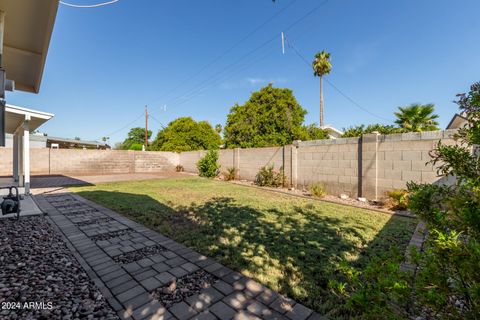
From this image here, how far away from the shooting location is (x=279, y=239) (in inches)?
150

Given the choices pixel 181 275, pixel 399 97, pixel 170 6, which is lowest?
pixel 181 275

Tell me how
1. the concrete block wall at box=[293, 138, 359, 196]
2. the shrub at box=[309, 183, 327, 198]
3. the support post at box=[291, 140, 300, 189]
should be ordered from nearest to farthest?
the concrete block wall at box=[293, 138, 359, 196]
the shrub at box=[309, 183, 327, 198]
the support post at box=[291, 140, 300, 189]

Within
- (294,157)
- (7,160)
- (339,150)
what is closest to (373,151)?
(339,150)

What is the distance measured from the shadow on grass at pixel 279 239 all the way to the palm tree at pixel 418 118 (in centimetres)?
1011

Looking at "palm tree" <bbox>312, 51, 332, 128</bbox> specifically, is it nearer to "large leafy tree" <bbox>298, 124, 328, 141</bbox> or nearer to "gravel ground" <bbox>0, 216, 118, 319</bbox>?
"large leafy tree" <bbox>298, 124, 328, 141</bbox>

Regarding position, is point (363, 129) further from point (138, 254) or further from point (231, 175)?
point (138, 254)

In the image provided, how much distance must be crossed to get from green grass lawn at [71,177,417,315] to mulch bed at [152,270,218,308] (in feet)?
1.36

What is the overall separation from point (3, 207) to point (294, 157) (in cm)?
888

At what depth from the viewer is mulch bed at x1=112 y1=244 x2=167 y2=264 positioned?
301 cm

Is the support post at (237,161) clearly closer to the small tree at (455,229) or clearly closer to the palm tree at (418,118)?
the palm tree at (418,118)

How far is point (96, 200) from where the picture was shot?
687cm

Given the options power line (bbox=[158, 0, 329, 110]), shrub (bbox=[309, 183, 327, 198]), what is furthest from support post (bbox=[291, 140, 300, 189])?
power line (bbox=[158, 0, 329, 110])

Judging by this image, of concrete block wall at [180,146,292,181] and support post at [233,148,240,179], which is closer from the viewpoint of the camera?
concrete block wall at [180,146,292,181]

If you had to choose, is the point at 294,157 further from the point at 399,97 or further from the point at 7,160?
the point at 7,160
